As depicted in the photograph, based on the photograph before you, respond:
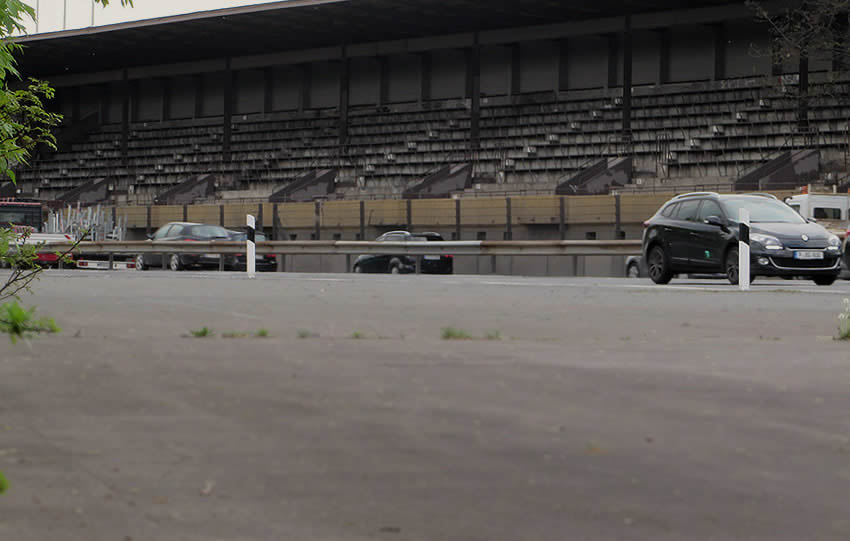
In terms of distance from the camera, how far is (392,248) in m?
34.8

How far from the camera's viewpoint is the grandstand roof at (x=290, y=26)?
173 feet

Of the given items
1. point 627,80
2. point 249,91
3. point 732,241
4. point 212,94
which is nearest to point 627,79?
point 627,80

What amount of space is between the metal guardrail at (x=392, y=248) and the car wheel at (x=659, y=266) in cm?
643

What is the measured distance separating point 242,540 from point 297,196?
43.6 meters

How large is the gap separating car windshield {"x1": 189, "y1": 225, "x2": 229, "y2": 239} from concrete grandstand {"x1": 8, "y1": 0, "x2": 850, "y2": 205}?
24.1 feet

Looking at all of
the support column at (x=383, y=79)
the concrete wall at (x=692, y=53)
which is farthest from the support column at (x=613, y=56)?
the support column at (x=383, y=79)

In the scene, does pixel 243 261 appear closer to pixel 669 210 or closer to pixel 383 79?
pixel 669 210

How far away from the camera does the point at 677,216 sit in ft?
71.6

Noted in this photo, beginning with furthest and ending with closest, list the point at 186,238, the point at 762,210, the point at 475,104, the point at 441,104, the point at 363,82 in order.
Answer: the point at 363,82, the point at 441,104, the point at 475,104, the point at 186,238, the point at 762,210

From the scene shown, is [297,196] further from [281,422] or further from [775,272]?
[281,422]

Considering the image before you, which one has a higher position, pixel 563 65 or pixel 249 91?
pixel 249 91

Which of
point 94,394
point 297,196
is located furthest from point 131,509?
point 297,196

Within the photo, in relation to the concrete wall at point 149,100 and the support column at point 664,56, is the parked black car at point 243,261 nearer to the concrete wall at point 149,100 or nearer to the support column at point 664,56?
the support column at point 664,56

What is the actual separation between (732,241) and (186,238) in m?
22.1
